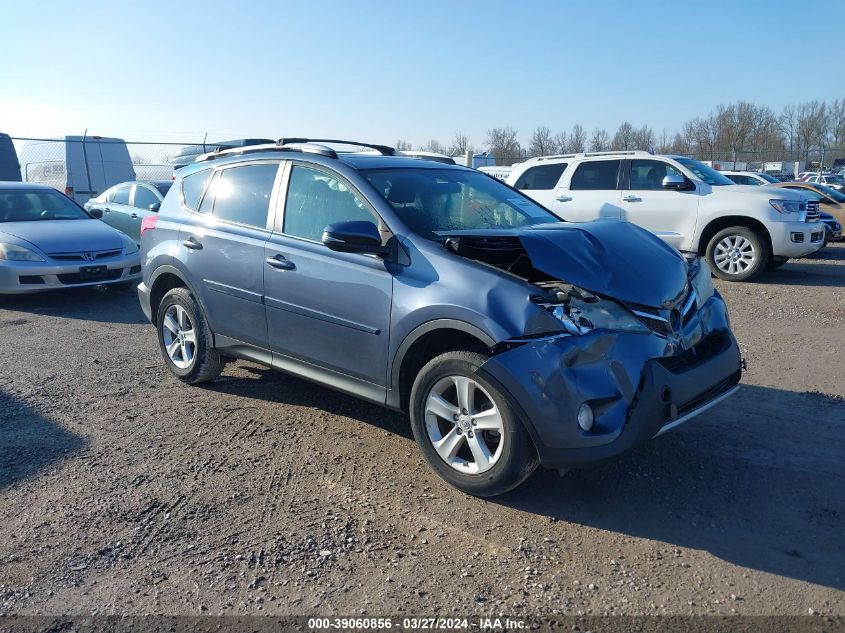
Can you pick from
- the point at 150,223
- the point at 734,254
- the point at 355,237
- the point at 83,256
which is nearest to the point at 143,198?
the point at 83,256

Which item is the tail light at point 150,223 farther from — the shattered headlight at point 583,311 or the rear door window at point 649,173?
the rear door window at point 649,173

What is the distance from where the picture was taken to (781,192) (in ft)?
34.4

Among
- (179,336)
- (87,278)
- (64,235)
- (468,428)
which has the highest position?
(64,235)

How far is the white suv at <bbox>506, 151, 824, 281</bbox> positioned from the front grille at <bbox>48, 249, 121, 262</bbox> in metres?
6.41

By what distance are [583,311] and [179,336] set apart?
140 inches

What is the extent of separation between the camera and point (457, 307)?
3697mm

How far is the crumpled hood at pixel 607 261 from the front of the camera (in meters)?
3.70

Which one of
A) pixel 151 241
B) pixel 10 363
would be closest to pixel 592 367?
pixel 151 241

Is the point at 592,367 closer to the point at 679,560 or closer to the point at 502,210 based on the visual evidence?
the point at 679,560

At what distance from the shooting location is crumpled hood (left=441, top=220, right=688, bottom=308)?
3.70 meters

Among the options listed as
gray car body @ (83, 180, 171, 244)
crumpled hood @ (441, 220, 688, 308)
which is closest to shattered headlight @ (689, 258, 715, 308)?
crumpled hood @ (441, 220, 688, 308)

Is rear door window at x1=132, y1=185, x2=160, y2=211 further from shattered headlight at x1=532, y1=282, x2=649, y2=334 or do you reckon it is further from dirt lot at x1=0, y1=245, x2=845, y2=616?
shattered headlight at x1=532, y1=282, x2=649, y2=334

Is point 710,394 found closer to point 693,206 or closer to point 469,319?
point 469,319

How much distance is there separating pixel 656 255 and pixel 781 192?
24.8ft
